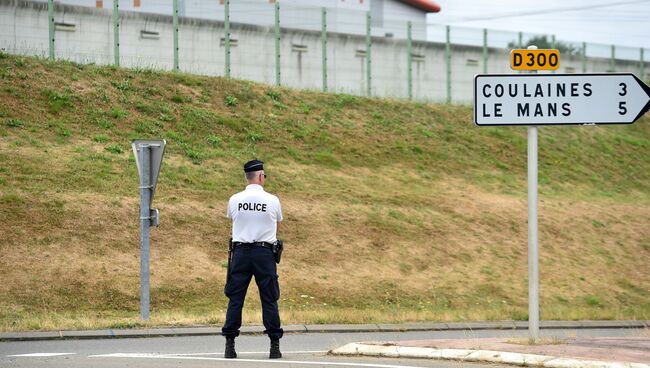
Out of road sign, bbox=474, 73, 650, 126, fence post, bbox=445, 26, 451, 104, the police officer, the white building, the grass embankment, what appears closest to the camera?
the police officer

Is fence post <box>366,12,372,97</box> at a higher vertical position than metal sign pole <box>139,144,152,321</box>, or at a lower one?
higher

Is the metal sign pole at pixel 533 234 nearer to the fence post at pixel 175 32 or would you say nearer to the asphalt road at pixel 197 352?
the asphalt road at pixel 197 352

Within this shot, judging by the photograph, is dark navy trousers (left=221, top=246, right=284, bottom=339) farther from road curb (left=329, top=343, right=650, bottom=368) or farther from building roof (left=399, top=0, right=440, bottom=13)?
building roof (left=399, top=0, right=440, bottom=13)

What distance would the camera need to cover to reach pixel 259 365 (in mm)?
11430

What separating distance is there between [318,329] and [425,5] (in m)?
62.5

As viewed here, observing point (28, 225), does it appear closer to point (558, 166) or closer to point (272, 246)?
point (272, 246)

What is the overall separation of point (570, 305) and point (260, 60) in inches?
679

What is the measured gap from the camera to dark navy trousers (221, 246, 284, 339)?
12.0 m

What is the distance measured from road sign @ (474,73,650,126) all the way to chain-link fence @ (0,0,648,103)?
980 inches

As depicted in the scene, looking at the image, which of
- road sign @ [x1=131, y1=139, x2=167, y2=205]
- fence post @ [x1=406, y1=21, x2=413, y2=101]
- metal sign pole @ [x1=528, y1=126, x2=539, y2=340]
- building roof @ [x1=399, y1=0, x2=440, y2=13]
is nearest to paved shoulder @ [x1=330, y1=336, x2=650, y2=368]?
metal sign pole @ [x1=528, y1=126, x2=539, y2=340]

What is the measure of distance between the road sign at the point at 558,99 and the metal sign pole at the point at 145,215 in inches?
267

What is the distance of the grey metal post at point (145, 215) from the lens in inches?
731

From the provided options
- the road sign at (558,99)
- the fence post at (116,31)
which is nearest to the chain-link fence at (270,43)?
the fence post at (116,31)

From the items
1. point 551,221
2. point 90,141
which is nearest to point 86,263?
point 90,141
